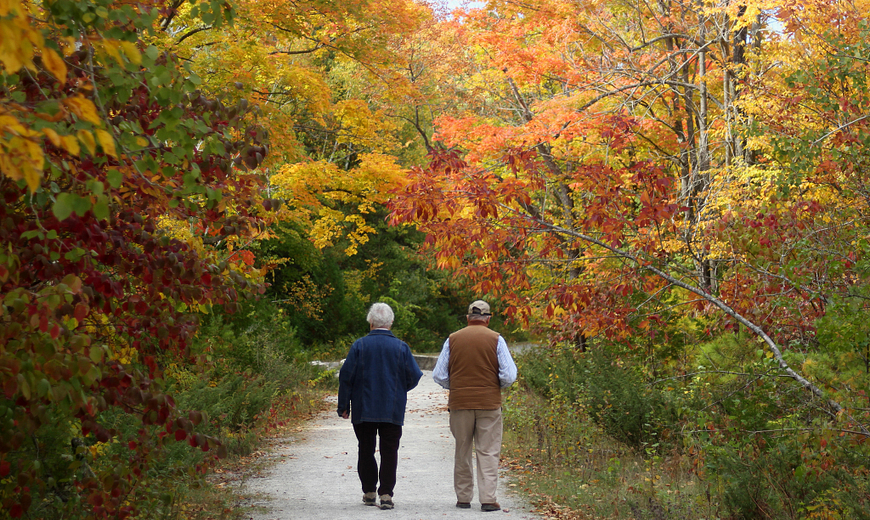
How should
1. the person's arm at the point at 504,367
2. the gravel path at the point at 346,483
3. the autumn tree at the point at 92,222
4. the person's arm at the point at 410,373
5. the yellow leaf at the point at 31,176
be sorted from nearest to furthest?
1. the yellow leaf at the point at 31,176
2. the autumn tree at the point at 92,222
3. the gravel path at the point at 346,483
4. the person's arm at the point at 504,367
5. the person's arm at the point at 410,373

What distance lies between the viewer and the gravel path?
23.8 ft

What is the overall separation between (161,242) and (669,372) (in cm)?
850

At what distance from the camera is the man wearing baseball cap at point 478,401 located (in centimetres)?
749

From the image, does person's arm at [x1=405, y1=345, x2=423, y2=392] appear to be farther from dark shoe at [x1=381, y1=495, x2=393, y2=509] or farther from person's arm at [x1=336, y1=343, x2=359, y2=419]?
dark shoe at [x1=381, y1=495, x2=393, y2=509]

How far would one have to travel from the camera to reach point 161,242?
404 centimetres

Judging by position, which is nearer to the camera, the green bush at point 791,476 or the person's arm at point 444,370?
the green bush at point 791,476

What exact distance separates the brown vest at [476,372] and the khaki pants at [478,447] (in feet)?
0.32

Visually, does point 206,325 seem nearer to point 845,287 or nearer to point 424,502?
point 424,502

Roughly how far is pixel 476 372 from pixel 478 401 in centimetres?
27

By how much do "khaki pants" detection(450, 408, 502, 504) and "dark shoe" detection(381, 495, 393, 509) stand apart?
2.05 ft

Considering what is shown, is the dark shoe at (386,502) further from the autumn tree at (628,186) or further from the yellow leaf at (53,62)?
the yellow leaf at (53,62)

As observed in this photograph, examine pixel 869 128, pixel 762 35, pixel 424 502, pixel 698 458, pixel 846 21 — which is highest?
pixel 762 35

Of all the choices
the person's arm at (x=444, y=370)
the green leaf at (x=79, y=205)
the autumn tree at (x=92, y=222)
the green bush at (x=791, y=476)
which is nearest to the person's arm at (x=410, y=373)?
the person's arm at (x=444, y=370)

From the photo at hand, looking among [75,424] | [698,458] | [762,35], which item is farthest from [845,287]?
[762,35]
